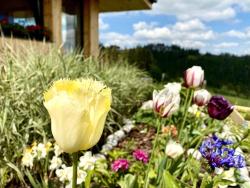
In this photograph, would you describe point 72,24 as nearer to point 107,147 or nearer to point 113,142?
point 113,142

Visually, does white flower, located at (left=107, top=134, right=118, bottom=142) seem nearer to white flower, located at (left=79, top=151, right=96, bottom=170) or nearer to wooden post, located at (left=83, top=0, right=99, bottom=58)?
white flower, located at (left=79, top=151, right=96, bottom=170)

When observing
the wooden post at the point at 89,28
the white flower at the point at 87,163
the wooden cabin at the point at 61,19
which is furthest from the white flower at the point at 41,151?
the wooden post at the point at 89,28

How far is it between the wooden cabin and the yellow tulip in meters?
6.41

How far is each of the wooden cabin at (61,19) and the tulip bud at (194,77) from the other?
18.5ft

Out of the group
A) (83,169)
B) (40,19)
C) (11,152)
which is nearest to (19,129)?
(11,152)

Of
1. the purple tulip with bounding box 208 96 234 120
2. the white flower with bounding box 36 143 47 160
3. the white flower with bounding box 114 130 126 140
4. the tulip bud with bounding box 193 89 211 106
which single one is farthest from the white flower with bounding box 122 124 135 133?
the purple tulip with bounding box 208 96 234 120

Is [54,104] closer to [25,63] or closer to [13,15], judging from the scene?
[25,63]

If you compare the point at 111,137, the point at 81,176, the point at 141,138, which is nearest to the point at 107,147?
the point at 111,137

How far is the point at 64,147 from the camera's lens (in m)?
0.77

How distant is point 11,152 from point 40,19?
20.6ft

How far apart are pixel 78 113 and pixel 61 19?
26.9ft

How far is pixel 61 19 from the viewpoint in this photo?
8633 mm

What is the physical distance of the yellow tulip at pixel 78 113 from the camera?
755 millimetres

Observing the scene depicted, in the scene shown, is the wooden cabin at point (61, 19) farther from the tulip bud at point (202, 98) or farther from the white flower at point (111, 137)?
the tulip bud at point (202, 98)
